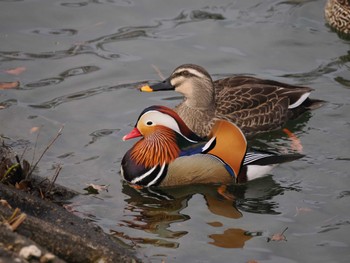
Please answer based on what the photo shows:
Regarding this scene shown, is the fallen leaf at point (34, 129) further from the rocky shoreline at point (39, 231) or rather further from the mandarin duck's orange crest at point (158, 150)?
the rocky shoreline at point (39, 231)

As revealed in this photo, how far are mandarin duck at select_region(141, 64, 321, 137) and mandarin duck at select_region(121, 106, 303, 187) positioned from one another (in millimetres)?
1193

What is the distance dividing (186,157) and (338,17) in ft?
17.0

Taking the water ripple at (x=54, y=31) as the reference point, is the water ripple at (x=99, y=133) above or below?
below

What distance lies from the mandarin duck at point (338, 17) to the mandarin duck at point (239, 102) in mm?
2678

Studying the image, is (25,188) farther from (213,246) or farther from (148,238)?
(213,246)

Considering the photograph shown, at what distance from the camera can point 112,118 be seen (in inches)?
414

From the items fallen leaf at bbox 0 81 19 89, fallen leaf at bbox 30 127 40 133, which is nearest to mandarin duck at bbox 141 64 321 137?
fallen leaf at bbox 30 127 40 133

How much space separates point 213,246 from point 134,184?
1726mm

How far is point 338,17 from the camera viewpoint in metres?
13.1

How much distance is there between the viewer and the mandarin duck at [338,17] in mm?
13094

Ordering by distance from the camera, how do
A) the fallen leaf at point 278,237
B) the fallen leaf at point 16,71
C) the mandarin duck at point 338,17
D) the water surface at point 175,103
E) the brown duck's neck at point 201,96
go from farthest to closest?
1. the mandarin duck at point 338,17
2. the fallen leaf at point 16,71
3. the brown duck's neck at point 201,96
4. the water surface at point 175,103
5. the fallen leaf at point 278,237

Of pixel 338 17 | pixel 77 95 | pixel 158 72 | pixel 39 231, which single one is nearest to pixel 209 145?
pixel 77 95

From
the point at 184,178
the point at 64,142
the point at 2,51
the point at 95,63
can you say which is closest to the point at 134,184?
the point at 184,178

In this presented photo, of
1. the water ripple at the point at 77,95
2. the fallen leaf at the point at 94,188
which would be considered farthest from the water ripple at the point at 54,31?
the fallen leaf at the point at 94,188
